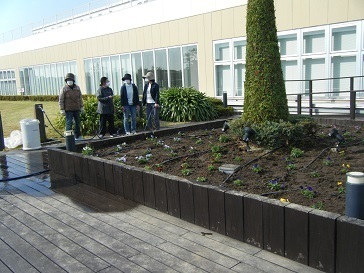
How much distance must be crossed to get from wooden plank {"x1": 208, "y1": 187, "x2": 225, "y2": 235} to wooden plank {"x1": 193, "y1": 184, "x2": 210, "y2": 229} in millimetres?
58

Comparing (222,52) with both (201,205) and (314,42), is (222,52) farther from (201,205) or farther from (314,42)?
(201,205)

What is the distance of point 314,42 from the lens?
1288 centimetres

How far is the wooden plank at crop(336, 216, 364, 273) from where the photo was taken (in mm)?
2852

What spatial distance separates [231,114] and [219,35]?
12.0 ft

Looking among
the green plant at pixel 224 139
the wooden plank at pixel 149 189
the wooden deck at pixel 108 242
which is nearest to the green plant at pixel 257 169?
the wooden deck at pixel 108 242

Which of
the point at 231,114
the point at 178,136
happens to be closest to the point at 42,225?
the point at 178,136

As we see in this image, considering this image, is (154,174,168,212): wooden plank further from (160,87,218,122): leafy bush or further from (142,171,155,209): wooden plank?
(160,87,218,122): leafy bush

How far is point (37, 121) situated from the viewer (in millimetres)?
9594

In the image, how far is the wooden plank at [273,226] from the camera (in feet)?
11.1

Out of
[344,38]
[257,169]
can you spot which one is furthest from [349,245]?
[344,38]

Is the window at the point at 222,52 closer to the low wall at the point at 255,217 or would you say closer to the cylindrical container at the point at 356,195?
the low wall at the point at 255,217

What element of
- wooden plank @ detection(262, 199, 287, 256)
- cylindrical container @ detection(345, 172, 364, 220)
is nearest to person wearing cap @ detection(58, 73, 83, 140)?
wooden plank @ detection(262, 199, 287, 256)

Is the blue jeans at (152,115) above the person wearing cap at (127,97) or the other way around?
the other way around

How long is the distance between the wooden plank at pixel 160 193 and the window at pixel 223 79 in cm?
1167
